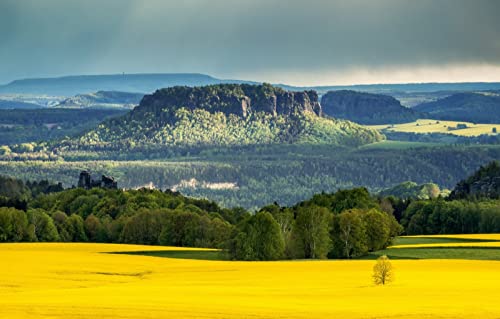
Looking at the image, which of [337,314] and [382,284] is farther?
[382,284]

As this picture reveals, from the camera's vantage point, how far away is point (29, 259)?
125750mm

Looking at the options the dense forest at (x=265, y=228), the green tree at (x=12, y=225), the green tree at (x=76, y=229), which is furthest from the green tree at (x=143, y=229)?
the green tree at (x=12, y=225)

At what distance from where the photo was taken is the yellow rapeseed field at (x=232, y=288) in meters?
79.4

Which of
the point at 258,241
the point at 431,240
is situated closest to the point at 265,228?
the point at 258,241

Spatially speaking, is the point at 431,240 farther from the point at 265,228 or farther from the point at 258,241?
the point at 258,241

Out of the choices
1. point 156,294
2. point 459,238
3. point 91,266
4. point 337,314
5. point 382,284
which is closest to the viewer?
point 337,314

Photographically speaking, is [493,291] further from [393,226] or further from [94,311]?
[393,226]

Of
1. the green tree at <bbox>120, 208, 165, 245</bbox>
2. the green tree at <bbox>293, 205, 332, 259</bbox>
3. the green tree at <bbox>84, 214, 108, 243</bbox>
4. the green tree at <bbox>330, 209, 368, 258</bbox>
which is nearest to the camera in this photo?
the green tree at <bbox>293, 205, 332, 259</bbox>

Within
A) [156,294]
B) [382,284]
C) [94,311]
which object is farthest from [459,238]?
[94,311]

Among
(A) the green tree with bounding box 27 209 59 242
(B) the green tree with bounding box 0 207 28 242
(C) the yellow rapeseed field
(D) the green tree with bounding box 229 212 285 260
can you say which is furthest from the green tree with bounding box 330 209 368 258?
(A) the green tree with bounding box 27 209 59 242

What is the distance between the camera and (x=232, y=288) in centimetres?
9706

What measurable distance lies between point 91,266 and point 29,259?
7.60 meters

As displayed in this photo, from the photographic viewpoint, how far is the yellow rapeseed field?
3127 inches

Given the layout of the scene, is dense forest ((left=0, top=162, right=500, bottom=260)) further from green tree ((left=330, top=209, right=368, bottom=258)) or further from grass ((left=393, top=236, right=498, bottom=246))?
grass ((left=393, top=236, right=498, bottom=246))
